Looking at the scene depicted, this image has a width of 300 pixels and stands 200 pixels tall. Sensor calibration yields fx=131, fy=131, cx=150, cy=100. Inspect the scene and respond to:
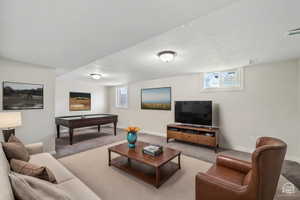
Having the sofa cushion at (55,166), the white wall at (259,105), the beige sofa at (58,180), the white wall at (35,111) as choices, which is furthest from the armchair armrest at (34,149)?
the white wall at (259,105)

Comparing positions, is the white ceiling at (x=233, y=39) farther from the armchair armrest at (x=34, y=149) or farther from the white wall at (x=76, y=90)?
the white wall at (x=76, y=90)

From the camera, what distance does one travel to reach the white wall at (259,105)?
299 centimetres

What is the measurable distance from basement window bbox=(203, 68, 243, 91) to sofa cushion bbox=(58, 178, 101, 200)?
3969 mm

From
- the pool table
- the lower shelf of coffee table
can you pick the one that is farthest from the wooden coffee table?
the pool table

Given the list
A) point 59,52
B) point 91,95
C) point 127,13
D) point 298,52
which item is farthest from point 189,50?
point 91,95

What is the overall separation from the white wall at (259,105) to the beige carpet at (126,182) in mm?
1346

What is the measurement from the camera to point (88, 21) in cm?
146

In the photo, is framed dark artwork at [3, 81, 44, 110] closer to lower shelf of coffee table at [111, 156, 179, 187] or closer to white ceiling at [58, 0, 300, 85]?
white ceiling at [58, 0, 300, 85]

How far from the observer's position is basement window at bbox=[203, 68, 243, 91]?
3678 mm

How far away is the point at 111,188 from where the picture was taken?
203 cm

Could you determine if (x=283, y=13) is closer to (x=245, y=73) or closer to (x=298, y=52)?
(x=298, y=52)

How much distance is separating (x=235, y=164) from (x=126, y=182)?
168 centimetres

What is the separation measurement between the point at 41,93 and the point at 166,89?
380 centimetres

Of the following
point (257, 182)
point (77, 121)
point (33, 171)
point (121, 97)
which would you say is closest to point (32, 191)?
point (33, 171)
